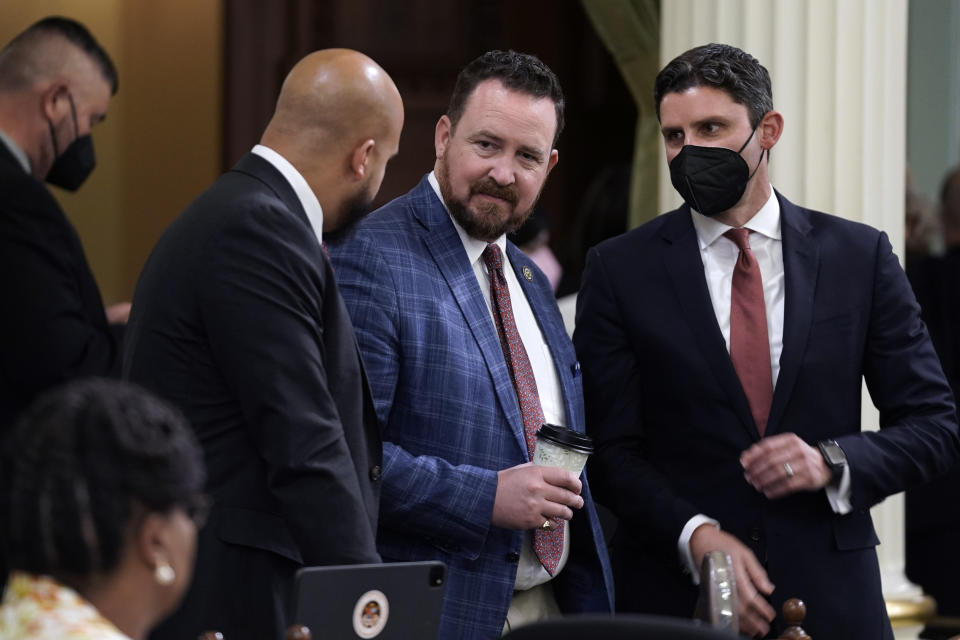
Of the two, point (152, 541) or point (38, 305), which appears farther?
point (38, 305)

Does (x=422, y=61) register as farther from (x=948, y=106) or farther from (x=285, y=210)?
(x=285, y=210)

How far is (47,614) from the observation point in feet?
4.25

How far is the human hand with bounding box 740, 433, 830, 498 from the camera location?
233 cm

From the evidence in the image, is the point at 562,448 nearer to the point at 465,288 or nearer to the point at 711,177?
the point at 465,288

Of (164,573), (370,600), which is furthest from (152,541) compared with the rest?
(370,600)

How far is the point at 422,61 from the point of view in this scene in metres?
5.65

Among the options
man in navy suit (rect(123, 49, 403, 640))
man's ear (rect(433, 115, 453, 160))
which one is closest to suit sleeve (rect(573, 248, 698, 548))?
→ man's ear (rect(433, 115, 453, 160))

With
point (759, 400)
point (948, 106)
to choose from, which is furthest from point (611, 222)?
point (948, 106)

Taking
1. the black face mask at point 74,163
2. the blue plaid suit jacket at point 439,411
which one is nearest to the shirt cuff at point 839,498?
the blue plaid suit jacket at point 439,411

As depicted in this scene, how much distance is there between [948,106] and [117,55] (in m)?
3.46

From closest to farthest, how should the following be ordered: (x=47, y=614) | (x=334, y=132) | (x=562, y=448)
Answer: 1. (x=47, y=614)
2. (x=334, y=132)
3. (x=562, y=448)

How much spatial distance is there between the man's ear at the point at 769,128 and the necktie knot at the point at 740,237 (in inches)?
6.6

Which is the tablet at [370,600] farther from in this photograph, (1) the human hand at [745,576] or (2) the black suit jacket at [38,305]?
(1) the human hand at [745,576]

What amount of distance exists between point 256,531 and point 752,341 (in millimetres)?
939
